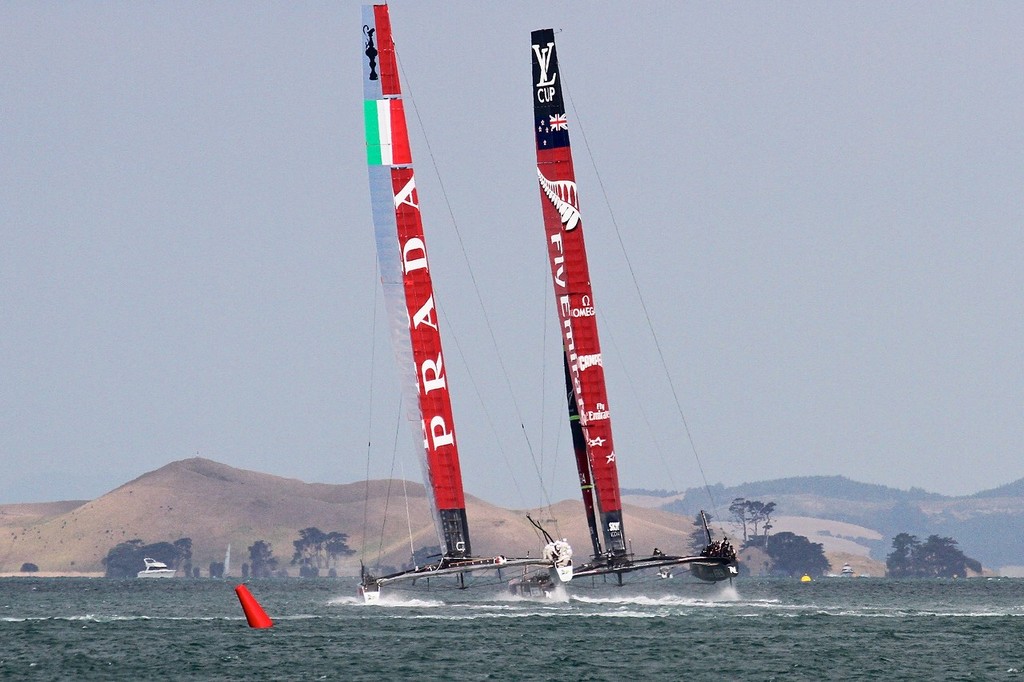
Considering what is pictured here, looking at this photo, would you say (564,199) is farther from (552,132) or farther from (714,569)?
(714,569)

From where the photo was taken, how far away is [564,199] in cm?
7338

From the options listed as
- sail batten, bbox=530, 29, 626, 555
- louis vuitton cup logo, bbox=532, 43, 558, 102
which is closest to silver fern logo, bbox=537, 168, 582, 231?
sail batten, bbox=530, 29, 626, 555

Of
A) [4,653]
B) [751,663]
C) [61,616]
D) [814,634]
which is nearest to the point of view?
[751,663]

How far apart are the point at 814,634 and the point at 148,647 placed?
24153 millimetres

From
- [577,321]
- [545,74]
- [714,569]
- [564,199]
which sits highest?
[545,74]

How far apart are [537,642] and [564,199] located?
22196 millimetres

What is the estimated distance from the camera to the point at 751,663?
172 ft

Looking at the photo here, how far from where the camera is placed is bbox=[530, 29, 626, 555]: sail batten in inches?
2859

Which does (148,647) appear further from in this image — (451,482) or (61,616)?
(61,616)

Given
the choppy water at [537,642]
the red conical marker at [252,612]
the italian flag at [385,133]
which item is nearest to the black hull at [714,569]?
the choppy water at [537,642]

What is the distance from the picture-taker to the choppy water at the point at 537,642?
50.7 metres

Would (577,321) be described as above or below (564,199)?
below

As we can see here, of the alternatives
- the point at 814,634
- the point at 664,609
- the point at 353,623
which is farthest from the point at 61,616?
the point at 814,634

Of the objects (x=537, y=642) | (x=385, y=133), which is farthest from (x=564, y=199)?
(x=537, y=642)
